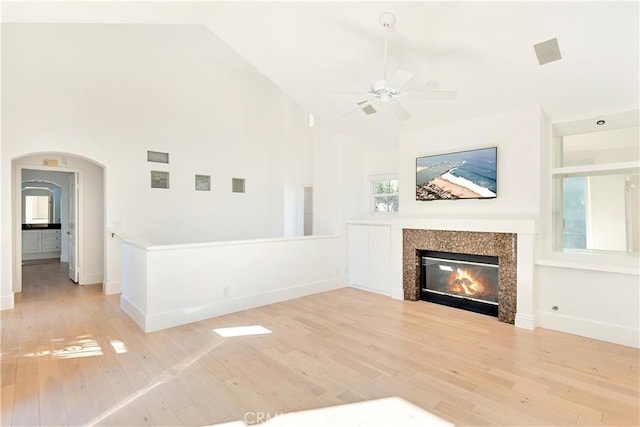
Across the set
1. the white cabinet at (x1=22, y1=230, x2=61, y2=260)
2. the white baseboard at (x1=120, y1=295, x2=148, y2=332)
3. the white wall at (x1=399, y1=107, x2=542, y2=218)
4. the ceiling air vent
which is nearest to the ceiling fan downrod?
the ceiling air vent

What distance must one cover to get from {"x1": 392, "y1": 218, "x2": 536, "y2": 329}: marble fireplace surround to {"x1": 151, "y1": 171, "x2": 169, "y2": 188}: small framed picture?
4.34 m

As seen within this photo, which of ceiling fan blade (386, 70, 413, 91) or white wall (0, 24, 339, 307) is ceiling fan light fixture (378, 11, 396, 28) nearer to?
ceiling fan blade (386, 70, 413, 91)

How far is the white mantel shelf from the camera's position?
12.6 feet

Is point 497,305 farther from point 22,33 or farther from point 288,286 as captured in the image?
point 22,33

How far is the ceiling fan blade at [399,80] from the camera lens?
2.74m

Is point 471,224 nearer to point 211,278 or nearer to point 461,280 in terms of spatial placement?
point 461,280

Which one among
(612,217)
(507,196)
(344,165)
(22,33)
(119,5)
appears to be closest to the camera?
(119,5)

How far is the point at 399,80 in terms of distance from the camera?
2.82 meters

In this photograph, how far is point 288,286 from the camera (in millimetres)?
5062

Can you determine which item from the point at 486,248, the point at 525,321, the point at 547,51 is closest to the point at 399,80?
the point at 547,51

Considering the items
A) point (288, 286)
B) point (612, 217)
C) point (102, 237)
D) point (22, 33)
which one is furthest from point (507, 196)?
point (22, 33)

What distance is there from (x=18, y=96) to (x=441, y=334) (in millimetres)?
6766

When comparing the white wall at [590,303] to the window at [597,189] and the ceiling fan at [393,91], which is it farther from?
the ceiling fan at [393,91]

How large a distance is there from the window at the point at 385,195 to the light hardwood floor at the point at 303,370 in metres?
2.34
